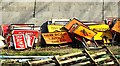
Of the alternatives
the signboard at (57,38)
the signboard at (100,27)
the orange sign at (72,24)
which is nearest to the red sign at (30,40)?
the signboard at (57,38)

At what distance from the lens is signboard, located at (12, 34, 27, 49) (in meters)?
10.3

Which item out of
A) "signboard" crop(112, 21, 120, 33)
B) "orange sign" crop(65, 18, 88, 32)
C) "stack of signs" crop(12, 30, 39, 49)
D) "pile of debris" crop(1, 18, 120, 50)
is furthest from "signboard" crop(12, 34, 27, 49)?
"signboard" crop(112, 21, 120, 33)

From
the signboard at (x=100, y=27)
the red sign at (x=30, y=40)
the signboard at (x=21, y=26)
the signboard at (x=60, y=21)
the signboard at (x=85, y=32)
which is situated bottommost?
the red sign at (x=30, y=40)

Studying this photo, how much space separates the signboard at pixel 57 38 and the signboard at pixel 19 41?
2.41 feet

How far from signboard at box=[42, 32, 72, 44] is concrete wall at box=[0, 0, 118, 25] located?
A: 75 centimetres

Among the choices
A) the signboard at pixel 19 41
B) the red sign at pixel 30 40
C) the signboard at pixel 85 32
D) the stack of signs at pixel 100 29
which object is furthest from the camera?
the stack of signs at pixel 100 29

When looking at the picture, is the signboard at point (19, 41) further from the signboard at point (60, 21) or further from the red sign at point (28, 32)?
the signboard at point (60, 21)

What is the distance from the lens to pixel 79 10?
37.2 feet

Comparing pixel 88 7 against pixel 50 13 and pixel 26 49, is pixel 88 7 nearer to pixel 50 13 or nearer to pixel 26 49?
pixel 50 13

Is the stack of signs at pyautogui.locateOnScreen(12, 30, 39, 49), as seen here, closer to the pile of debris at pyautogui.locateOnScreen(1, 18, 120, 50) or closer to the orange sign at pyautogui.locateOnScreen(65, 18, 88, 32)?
the pile of debris at pyautogui.locateOnScreen(1, 18, 120, 50)

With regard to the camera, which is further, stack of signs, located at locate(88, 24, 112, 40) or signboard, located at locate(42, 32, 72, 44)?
stack of signs, located at locate(88, 24, 112, 40)

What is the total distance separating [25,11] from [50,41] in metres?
1.45

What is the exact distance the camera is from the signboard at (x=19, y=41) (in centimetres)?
1033

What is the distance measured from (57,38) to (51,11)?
1.06 metres
